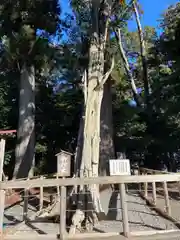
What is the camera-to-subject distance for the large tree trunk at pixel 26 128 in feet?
36.6

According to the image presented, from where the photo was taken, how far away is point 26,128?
1187cm

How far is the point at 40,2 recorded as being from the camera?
1245 centimetres

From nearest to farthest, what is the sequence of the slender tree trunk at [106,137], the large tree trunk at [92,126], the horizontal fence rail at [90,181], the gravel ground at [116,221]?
the horizontal fence rail at [90,181] < the gravel ground at [116,221] < the large tree trunk at [92,126] < the slender tree trunk at [106,137]

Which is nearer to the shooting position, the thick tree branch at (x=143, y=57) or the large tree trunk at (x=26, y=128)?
the large tree trunk at (x=26, y=128)

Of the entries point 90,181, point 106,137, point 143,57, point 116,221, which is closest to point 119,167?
point 116,221

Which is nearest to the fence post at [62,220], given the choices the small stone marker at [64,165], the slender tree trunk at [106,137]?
the small stone marker at [64,165]

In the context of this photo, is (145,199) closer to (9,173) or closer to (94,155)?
(94,155)

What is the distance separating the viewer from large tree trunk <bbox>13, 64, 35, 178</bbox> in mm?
11152

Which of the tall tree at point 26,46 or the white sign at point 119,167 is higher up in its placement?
the tall tree at point 26,46

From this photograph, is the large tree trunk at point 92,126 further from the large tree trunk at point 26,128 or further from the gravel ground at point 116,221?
the large tree trunk at point 26,128

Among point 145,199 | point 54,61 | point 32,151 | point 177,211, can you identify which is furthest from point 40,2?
point 177,211

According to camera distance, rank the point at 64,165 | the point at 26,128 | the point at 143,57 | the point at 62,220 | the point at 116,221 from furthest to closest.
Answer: the point at 143,57 → the point at 26,128 → the point at 64,165 → the point at 116,221 → the point at 62,220

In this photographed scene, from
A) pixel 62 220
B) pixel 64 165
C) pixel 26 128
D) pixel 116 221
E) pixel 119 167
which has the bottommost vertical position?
pixel 116 221

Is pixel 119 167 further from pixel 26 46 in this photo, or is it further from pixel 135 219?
pixel 26 46
